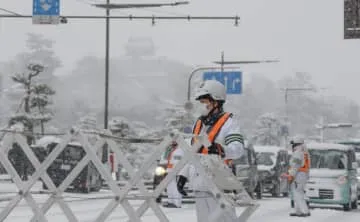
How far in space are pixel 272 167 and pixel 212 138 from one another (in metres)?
26.3

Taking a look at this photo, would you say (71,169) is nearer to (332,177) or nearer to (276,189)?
(332,177)

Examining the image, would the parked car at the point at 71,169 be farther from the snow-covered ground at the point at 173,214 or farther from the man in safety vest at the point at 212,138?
the man in safety vest at the point at 212,138

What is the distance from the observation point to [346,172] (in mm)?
26547

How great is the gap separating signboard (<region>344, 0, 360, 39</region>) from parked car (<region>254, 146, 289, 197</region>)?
35.1ft

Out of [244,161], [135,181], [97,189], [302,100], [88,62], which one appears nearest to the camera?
[135,181]

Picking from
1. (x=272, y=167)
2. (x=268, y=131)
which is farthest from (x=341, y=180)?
(x=268, y=131)

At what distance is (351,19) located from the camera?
23.5m

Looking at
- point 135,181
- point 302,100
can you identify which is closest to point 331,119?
point 302,100

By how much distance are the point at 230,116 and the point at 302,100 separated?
488ft

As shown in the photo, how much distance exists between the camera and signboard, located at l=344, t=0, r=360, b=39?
922 inches

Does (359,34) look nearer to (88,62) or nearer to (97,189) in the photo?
(97,189)

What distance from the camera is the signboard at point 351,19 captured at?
2342cm

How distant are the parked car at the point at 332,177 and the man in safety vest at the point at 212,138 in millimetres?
17488

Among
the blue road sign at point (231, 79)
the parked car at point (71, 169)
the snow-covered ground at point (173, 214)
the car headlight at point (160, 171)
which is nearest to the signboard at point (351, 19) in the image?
the snow-covered ground at point (173, 214)
